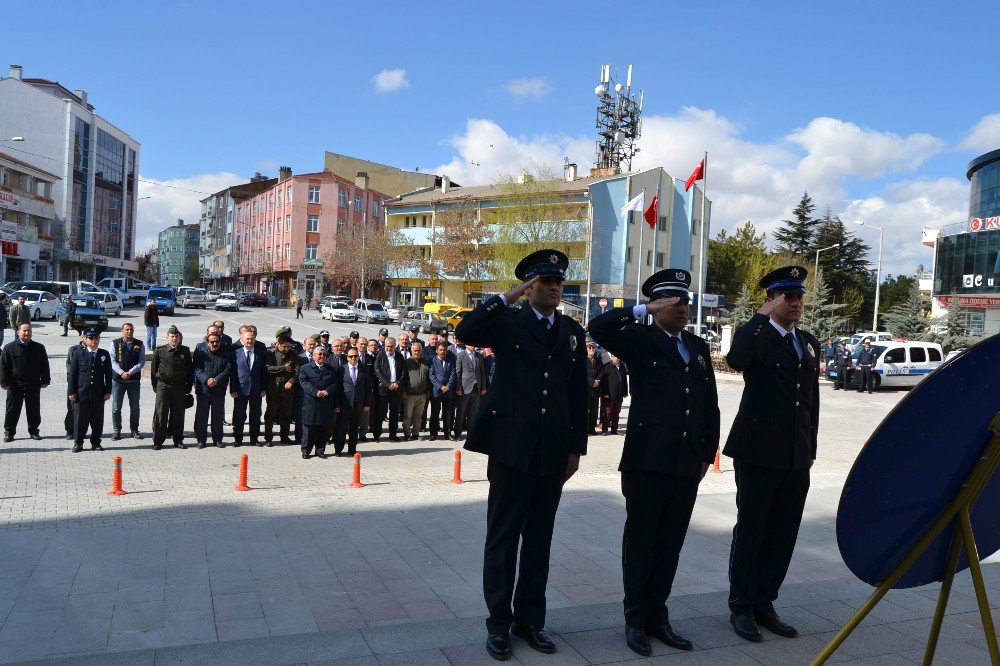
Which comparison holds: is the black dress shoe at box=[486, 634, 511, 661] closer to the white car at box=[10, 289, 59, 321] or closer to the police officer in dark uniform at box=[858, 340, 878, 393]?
the police officer in dark uniform at box=[858, 340, 878, 393]

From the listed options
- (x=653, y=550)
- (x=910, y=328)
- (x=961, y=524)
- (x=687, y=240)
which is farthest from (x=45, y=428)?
(x=687, y=240)

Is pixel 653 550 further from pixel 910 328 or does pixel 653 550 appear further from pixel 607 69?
pixel 607 69

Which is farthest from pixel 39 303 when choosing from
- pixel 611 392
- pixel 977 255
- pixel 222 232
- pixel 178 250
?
pixel 178 250

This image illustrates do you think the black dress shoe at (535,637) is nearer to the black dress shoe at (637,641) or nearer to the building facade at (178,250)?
the black dress shoe at (637,641)

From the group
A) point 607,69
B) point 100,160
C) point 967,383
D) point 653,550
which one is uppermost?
point 607,69

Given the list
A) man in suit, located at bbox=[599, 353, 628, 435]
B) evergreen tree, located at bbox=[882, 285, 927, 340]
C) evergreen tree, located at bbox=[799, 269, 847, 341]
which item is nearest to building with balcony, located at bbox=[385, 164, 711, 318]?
evergreen tree, located at bbox=[799, 269, 847, 341]

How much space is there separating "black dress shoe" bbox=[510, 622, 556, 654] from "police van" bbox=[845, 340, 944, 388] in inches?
1101

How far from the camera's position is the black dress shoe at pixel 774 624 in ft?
15.6

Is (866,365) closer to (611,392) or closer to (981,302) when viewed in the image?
(611,392)

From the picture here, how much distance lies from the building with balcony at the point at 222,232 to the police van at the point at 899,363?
80.6m

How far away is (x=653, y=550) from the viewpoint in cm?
462

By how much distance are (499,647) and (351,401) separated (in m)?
8.82

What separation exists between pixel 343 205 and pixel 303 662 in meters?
77.5

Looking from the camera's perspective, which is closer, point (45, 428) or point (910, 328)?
point (45, 428)
